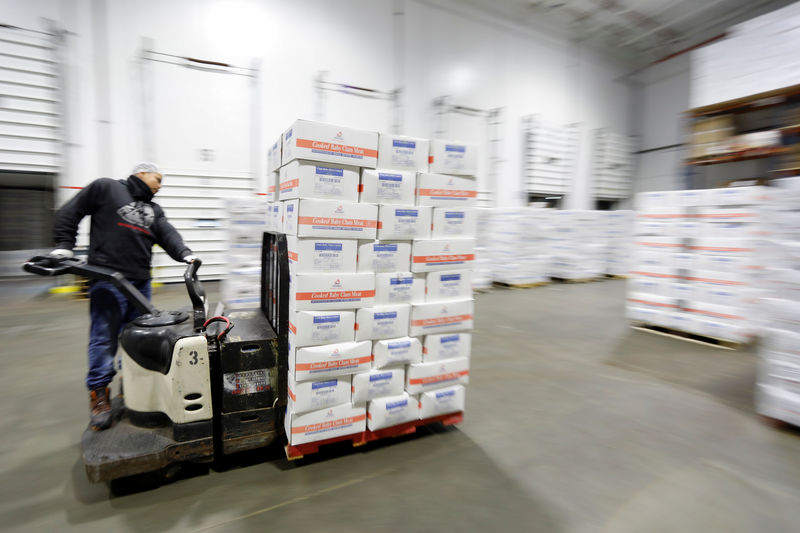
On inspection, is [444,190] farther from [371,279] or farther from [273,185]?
[273,185]

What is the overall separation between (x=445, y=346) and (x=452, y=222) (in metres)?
0.86

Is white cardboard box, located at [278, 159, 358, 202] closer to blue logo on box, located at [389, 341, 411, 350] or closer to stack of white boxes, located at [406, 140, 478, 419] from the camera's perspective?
stack of white boxes, located at [406, 140, 478, 419]

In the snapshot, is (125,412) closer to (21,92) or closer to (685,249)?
(685,249)

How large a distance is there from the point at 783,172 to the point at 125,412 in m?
9.24

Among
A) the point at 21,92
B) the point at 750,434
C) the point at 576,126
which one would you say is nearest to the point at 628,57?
the point at 576,126

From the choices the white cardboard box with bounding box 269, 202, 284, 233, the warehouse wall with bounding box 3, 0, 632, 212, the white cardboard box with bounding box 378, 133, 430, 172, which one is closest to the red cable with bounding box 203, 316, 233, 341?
the white cardboard box with bounding box 269, 202, 284, 233

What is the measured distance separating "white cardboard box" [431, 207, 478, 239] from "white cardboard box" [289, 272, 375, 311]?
1.90 ft

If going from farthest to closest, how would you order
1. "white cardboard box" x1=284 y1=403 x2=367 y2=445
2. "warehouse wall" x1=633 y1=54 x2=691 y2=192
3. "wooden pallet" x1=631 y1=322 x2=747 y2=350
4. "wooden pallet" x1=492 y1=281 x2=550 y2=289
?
"warehouse wall" x1=633 y1=54 x2=691 y2=192, "wooden pallet" x1=492 y1=281 x2=550 y2=289, "wooden pallet" x1=631 y1=322 x2=747 y2=350, "white cardboard box" x1=284 y1=403 x2=367 y2=445

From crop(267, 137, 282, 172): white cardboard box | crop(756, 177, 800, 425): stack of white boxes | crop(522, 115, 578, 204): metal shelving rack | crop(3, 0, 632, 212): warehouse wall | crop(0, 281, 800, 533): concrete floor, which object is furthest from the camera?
crop(522, 115, 578, 204): metal shelving rack

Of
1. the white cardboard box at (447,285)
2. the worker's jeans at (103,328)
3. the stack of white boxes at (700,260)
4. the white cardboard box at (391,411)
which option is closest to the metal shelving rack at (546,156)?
the stack of white boxes at (700,260)

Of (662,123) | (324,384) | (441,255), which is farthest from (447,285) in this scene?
(662,123)

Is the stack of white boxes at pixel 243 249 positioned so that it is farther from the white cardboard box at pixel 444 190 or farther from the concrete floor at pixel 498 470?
the white cardboard box at pixel 444 190

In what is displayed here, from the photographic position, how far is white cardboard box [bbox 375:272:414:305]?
2484 mm

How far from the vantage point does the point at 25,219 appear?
7.99 m
